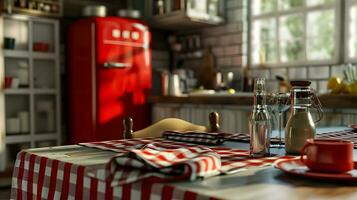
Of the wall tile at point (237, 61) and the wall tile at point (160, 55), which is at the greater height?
the wall tile at point (160, 55)

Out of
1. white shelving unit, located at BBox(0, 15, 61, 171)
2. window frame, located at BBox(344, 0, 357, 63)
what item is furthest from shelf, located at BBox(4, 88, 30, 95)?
window frame, located at BBox(344, 0, 357, 63)

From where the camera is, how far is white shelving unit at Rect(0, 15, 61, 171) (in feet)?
12.6

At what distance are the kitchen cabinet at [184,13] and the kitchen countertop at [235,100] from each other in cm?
85

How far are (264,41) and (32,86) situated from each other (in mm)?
2317

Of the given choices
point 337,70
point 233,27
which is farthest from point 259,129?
point 233,27

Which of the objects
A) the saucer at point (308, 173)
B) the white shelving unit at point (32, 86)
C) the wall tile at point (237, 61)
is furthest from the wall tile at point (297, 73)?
the saucer at point (308, 173)

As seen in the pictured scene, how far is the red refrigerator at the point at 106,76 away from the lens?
3875 mm

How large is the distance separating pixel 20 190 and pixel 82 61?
282 centimetres

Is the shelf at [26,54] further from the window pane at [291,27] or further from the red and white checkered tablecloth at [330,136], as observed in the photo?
the red and white checkered tablecloth at [330,136]

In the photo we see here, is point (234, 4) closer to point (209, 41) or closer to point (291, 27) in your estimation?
point (209, 41)

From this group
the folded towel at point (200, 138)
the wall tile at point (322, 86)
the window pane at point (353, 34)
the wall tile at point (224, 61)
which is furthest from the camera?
the wall tile at point (224, 61)

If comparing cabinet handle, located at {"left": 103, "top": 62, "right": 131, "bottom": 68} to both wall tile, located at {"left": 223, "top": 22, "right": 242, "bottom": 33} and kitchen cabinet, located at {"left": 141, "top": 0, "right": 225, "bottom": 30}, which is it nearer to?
kitchen cabinet, located at {"left": 141, "top": 0, "right": 225, "bottom": 30}

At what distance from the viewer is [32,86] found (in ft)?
13.0

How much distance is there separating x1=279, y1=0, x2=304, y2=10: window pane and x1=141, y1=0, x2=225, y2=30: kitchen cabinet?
61 centimetres
